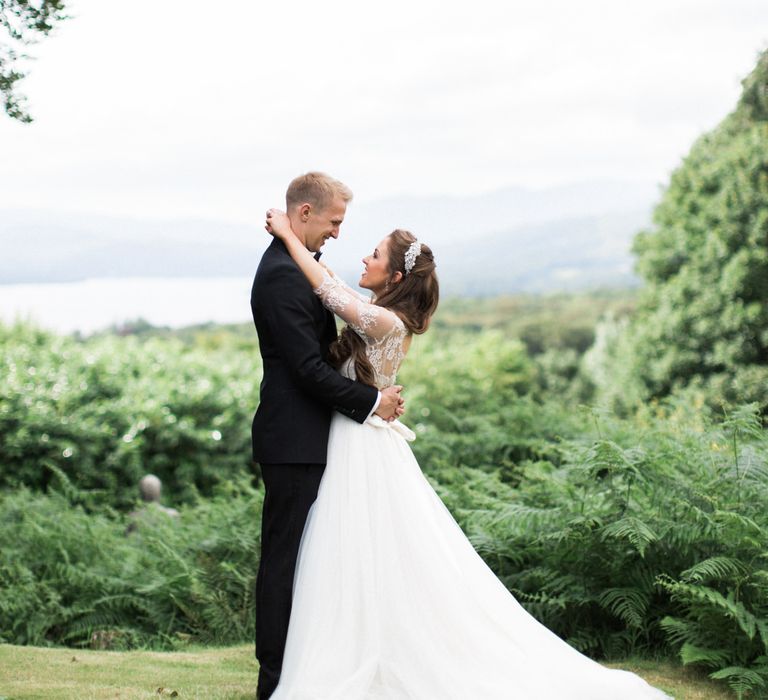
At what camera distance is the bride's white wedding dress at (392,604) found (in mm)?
3971

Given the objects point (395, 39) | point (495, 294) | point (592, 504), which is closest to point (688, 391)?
point (592, 504)

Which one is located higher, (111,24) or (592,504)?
(111,24)

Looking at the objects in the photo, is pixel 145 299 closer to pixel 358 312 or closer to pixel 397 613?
pixel 358 312

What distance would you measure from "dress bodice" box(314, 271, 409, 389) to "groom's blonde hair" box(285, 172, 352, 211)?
34cm

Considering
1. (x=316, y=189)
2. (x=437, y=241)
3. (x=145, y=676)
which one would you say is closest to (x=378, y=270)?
(x=316, y=189)

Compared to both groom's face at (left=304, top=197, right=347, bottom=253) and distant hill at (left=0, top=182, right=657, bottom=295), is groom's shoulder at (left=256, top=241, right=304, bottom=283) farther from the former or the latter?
distant hill at (left=0, top=182, right=657, bottom=295)

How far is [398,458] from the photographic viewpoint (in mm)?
4297

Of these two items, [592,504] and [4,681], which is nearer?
[4,681]

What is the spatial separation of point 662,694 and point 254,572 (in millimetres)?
3176

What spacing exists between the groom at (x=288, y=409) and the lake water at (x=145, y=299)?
15448 millimetres

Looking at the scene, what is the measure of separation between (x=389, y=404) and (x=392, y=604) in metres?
0.90

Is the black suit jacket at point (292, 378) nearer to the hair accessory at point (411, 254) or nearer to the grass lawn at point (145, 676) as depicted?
the hair accessory at point (411, 254)

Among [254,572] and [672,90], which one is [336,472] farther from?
[672,90]

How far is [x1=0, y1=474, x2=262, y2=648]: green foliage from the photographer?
6.24m
